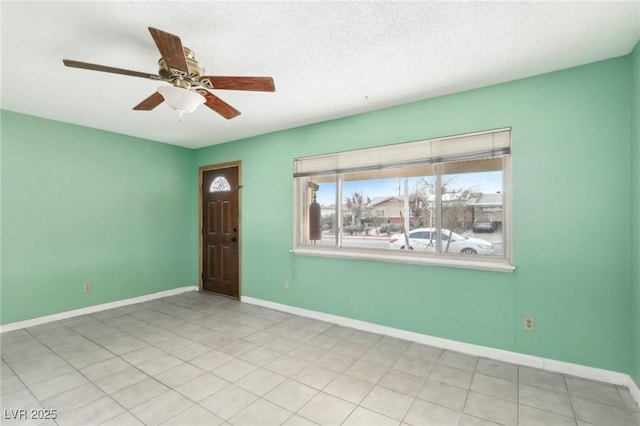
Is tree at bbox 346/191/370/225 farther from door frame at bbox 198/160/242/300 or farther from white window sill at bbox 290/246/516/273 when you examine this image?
door frame at bbox 198/160/242/300

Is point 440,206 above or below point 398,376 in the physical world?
above

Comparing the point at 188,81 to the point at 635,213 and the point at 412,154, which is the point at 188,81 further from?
the point at 635,213

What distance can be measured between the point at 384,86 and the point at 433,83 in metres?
0.45

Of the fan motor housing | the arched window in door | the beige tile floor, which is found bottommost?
the beige tile floor

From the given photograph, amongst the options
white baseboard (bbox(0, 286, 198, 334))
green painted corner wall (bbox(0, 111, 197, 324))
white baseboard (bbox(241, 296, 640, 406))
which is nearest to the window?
white baseboard (bbox(241, 296, 640, 406))

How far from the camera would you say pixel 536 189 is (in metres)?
2.59

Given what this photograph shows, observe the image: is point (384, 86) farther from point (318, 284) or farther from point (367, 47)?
point (318, 284)

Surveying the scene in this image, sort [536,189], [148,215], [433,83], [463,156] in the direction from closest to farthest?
[536,189] < [433,83] < [463,156] < [148,215]

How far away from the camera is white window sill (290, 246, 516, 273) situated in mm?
2754

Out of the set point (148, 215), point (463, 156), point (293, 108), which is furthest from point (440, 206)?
point (148, 215)

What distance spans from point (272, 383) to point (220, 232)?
3.16 metres

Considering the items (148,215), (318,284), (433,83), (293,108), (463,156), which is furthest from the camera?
(148,215)

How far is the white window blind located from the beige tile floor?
194 centimetres

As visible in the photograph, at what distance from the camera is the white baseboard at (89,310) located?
11.3 feet
